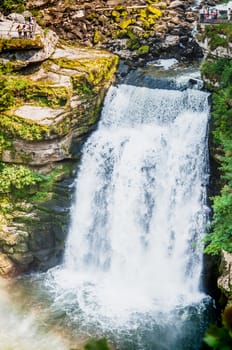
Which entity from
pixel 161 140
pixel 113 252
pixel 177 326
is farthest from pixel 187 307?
pixel 161 140

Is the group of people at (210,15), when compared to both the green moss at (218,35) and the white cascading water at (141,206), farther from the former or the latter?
the white cascading water at (141,206)

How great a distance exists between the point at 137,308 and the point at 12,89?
27.4ft

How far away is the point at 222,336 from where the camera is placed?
2.15 metres

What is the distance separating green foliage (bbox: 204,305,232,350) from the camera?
212 cm

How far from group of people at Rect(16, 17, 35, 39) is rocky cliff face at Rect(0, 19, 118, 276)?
0.41 m

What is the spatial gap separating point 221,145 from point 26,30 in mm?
8310

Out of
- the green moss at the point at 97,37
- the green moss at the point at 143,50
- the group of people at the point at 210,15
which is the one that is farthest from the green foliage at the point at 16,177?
the group of people at the point at 210,15

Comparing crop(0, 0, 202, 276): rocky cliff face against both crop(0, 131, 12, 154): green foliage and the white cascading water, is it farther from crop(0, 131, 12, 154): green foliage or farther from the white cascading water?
the white cascading water

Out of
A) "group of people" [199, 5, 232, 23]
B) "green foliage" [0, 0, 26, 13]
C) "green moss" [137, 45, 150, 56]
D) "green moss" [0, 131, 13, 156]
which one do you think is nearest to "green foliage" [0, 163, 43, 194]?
"green moss" [0, 131, 13, 156]

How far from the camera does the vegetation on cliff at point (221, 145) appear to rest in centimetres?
1027

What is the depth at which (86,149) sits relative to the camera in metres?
15.3

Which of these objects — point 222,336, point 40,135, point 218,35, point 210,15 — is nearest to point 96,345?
point 222,336

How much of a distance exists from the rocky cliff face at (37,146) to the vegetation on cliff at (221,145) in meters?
4.31

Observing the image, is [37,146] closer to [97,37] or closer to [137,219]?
[137,219]
